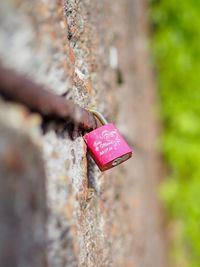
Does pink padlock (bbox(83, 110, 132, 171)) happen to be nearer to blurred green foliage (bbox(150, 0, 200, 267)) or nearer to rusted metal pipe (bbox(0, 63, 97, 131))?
rusted metal pipe (bbox(0, 63, 97, 131))

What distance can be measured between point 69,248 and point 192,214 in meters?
2.91

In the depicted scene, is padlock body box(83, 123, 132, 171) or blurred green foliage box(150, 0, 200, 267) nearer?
padlock body box(83, 123, 132, 171)

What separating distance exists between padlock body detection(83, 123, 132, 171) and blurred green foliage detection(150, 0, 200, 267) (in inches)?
102

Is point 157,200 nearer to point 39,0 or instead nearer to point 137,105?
point 137,105

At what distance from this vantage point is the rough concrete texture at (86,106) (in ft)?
2.85

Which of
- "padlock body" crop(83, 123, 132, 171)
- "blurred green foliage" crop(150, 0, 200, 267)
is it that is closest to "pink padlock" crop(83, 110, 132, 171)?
"padlock body" crop(83, 123, 132, 171)

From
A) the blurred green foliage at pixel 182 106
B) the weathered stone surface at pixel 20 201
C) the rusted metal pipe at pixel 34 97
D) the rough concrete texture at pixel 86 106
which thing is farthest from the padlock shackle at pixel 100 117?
the blurred green foliage at pixel 182 106

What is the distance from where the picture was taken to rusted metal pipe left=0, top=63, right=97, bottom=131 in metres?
0.75

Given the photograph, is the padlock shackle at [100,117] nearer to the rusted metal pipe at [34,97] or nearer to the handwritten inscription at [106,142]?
the handwritten inscription at [106,142]

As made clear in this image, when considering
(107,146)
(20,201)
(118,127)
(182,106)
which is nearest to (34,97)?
(20,201)

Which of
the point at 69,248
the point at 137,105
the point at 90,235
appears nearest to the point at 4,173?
the point at 69,248

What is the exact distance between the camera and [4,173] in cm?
73

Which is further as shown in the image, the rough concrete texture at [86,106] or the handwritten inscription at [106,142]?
the handwritten inscription at [106,142]

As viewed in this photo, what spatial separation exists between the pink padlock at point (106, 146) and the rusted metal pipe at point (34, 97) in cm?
15
